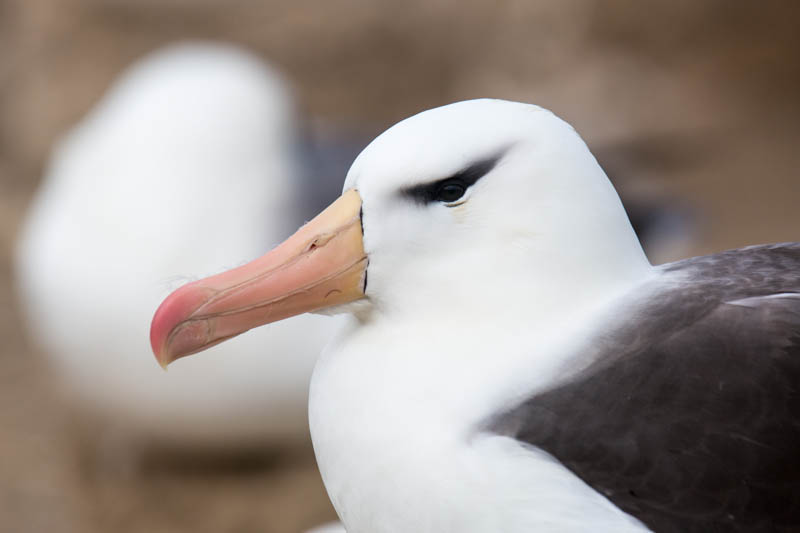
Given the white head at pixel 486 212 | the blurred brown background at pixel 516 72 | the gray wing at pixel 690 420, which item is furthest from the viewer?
the blurred brown background at pixel 516 72

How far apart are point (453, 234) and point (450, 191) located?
58 millimetres

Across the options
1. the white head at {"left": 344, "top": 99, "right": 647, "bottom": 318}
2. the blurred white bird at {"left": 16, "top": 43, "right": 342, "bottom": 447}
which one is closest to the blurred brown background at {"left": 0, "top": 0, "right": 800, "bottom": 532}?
the blurred white bird at {"left": 16, "top": 43, "right": 342, "bottom": 447}

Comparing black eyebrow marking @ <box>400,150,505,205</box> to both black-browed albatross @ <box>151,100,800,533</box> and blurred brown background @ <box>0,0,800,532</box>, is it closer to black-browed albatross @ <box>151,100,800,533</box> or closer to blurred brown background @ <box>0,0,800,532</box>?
black-browed albatross @ <box>151,100,800,533</box>

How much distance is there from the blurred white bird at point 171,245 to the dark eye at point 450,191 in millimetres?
2278

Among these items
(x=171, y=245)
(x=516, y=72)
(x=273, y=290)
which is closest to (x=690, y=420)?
(x=273, y=290)

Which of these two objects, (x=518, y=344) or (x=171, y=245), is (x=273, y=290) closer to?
(x=518, y=344)

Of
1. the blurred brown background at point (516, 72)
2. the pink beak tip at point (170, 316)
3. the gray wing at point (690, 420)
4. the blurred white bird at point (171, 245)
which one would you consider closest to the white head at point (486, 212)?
the gray wing at point (690, 420)

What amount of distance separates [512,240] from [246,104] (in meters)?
2.83

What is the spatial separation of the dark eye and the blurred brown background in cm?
386

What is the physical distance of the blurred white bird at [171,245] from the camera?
3.90 metres

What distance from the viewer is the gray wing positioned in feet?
4.55

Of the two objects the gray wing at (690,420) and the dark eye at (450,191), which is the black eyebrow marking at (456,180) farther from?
the gray wing at (690,420)

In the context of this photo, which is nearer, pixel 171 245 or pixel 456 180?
pixel 456 180

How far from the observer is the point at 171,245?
12.8 ft
